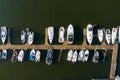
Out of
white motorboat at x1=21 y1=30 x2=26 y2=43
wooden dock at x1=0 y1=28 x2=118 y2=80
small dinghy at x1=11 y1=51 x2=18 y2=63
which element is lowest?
small dinghy at x1=11 y1=51 x2=18 y2=63

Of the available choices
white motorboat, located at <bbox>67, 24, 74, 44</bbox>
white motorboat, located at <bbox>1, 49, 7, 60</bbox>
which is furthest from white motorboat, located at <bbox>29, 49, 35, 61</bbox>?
white motorboat, located at <bbox>67, 24, 74, 44</bbox>

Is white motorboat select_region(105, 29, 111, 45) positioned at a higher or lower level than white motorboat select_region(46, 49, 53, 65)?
higher

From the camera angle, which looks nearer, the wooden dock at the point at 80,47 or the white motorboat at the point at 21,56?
the wooden dock at the point at 80,47

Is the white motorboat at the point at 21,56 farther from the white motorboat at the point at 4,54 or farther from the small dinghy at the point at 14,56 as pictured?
the white motorboat at the point at 4,54

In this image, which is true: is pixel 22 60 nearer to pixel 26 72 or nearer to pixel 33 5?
pixel 26 72

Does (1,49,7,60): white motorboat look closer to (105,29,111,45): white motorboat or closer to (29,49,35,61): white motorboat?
(29,49,35,61): white motorboat

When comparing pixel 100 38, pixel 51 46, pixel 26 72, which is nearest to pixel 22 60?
pixel 26 72

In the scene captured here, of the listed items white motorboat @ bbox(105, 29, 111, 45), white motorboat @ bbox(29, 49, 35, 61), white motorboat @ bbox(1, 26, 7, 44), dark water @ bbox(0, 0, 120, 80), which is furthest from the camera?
white motorboat @ bbox(1, 26, 7, 44)

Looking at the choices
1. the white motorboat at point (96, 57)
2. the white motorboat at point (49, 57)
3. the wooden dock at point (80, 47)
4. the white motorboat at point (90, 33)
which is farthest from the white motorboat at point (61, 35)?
the white motorboat at point (96, 57)

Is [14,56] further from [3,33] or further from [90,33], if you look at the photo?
[90,33]
